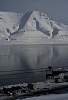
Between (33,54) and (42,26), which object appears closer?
(33,54)

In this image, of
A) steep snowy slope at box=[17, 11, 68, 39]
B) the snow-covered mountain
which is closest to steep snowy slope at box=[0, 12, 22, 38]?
the snow-covered mountain

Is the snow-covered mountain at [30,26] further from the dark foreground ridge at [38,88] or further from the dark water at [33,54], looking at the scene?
the dark foreground ridge at [38,88]

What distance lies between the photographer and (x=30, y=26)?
1650 cm

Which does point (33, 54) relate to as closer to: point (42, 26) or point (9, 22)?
point (42, 26)

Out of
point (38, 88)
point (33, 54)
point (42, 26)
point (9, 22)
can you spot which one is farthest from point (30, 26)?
point (38, 88)

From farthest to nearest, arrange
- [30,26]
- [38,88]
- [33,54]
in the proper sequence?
1. [30,26]
2. [33,54]
3. [38,88]

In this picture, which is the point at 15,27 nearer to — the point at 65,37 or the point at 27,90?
the point at 65,37

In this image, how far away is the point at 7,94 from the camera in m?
4.17

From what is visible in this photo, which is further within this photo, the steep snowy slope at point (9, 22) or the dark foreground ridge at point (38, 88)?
the steep snowy slope at point (9, 22)

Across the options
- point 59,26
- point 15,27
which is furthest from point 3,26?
point 59,26

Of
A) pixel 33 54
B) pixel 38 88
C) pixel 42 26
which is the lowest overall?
pixel 33 54

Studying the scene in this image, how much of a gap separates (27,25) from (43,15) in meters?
1.13

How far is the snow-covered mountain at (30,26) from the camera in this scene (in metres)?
16.1

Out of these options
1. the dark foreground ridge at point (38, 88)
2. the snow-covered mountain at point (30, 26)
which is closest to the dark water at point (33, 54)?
the snow-covered mountain at point (30, 26)
